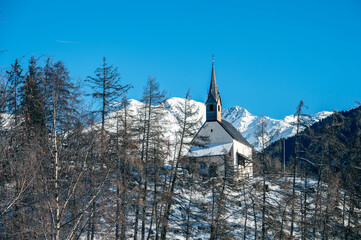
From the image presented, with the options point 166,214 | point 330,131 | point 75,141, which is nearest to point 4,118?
point 75,141

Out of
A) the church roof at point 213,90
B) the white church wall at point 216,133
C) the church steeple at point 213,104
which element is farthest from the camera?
the church roof at point 213,90

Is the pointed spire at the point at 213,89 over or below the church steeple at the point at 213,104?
over

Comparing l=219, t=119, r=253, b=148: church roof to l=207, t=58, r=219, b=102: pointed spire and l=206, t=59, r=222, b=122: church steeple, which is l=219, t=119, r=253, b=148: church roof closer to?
l=206, t=59, r=222, b=122: church steeple

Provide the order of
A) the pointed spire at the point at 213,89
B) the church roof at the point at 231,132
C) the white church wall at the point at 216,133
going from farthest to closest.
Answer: the pointed spire at the point at 213,89 → the church roof at the point at 231,132 → the white church wall at the point at 216,133

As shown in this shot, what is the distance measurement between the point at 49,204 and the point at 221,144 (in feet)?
139

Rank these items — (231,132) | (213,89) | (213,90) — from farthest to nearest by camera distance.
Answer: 1. (213,89)
2. (213,90)
3. (231,132)

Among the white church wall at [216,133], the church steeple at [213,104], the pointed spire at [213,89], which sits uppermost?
the pointed spire at [213,89]

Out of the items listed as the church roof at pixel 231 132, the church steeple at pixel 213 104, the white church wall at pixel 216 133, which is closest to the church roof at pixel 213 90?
the church steeple at pixel 213 104

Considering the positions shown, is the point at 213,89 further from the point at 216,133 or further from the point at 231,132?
the point at 216,133

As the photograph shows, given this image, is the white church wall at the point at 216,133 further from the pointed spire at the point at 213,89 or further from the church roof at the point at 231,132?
the pointed spire at the point at 213,89

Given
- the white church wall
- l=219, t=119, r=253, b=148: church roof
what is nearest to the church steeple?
the white church wall

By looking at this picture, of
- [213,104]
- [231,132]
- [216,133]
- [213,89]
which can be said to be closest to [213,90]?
[213,89]

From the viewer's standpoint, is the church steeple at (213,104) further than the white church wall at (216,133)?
Yes

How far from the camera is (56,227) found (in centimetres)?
980
